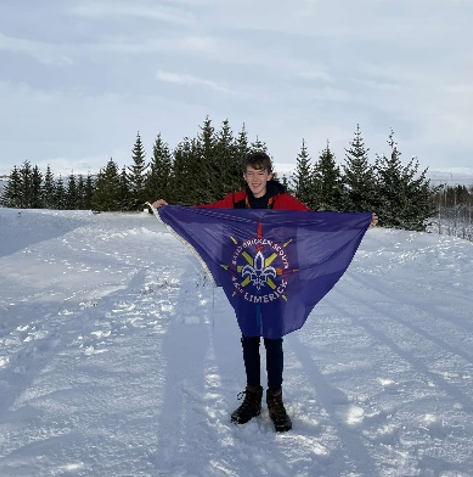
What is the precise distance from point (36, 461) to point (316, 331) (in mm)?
4199

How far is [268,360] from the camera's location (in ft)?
12.9

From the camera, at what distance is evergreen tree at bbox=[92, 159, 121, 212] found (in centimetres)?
4425

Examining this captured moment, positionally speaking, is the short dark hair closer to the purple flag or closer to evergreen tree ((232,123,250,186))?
the purple flag

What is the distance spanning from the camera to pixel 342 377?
15.3 feet

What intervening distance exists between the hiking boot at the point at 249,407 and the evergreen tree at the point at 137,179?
41603 mm

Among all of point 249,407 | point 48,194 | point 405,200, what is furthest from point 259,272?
point 48,194

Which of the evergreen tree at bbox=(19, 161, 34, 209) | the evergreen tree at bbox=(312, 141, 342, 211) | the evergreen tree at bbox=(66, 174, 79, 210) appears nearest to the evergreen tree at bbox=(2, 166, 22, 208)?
the evergreen tree at bbox=(19, 161, 34, 209)

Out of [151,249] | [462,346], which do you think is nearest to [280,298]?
[462,346]

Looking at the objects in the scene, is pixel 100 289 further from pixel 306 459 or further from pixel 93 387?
pixel 306 459

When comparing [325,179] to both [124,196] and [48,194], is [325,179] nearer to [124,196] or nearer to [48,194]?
[124,196]

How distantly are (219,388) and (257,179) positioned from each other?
2.13m

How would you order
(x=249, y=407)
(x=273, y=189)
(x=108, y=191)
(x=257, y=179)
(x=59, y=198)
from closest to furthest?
(x=249, y=407)
(x=257, y=179)
(x=273, y=189)
(x=108, y=191)
(x=59, y=198)

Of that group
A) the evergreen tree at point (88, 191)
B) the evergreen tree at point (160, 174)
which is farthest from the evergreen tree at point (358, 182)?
the evergreen tree at point (88, 191)

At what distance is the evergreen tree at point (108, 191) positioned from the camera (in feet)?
145
